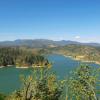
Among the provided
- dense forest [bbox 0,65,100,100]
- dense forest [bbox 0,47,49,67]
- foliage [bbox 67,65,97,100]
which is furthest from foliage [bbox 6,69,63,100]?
dense forest [bbox 0,47,49,67]

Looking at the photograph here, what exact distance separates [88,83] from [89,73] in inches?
43.7

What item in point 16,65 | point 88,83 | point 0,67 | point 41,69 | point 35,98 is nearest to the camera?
point 88,83

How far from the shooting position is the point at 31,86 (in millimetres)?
20516

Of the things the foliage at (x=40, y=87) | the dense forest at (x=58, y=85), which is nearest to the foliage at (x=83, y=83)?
the dense forest at (x=58, y=85)

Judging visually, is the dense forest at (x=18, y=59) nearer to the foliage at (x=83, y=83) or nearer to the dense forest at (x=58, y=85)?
the dense forest at (x=58, y=85)

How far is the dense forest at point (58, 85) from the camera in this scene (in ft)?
58.2

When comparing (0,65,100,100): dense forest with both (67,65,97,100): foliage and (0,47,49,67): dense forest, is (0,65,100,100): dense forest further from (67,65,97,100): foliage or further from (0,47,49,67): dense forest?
(0,47,49,67): dense forest

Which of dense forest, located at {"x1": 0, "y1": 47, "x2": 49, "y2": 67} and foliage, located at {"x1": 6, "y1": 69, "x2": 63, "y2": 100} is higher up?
foliage, located at {"x1": 6, "y1": 69, "x2": 63, "y2": 100}

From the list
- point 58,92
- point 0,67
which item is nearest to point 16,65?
point 0,67

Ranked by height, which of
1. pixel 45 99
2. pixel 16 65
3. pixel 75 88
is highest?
pixel 75 88

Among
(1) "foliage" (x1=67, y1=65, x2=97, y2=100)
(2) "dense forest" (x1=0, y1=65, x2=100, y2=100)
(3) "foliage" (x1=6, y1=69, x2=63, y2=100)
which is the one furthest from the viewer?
(3) "foliage" (x1=6, y1=69, x2=63, y2=100)

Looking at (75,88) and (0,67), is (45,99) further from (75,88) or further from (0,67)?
(0,67)

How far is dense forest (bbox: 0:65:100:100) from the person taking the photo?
699 inches

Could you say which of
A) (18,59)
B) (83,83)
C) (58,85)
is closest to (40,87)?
(58,85)
